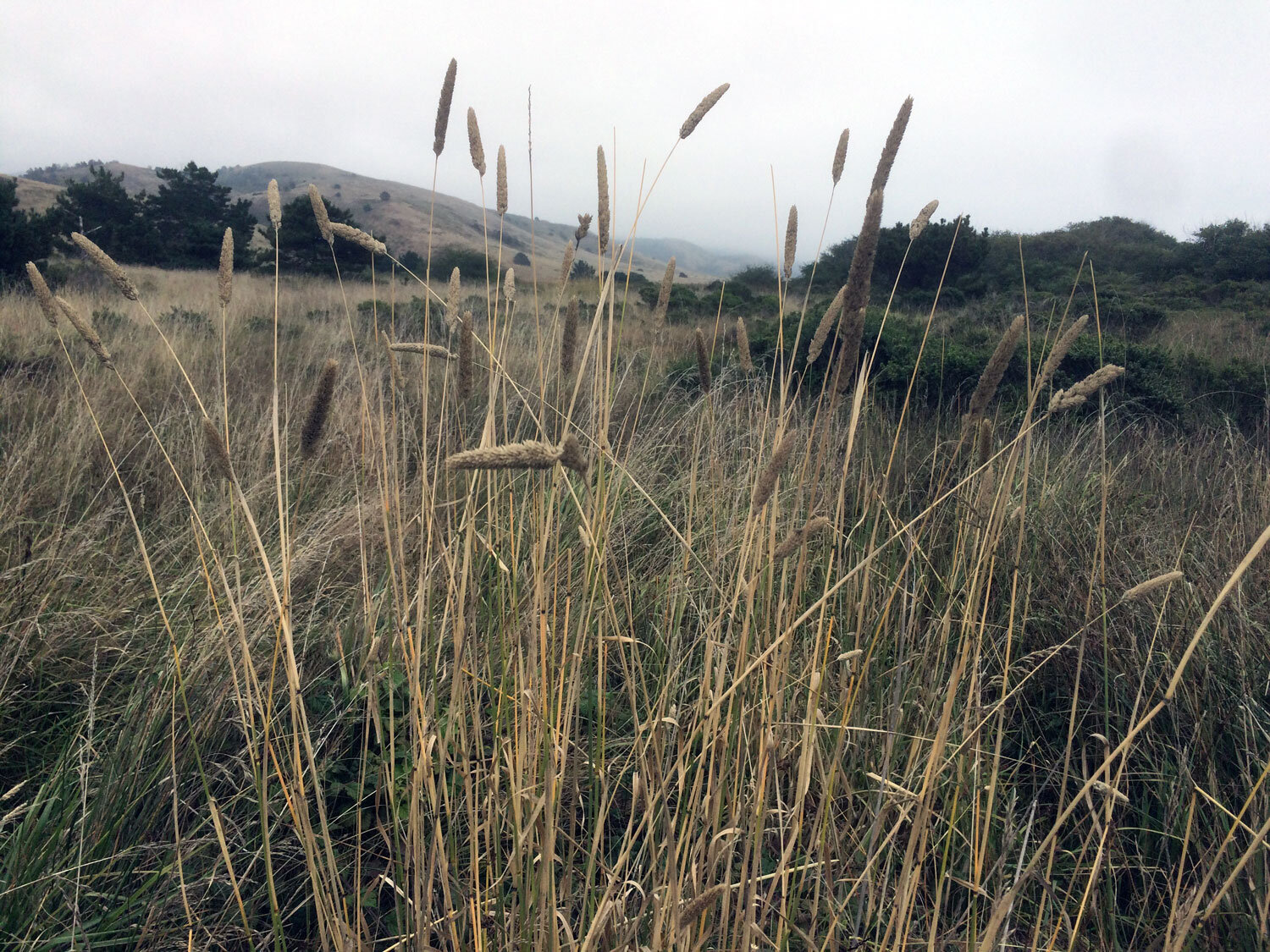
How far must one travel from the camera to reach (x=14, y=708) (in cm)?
159

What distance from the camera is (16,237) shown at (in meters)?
12.5

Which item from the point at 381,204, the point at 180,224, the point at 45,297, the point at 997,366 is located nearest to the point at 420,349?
the point at 45,297

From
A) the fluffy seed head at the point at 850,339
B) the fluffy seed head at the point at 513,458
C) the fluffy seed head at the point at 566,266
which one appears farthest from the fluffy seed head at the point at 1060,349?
the fluffy seed head at the point at 513,458

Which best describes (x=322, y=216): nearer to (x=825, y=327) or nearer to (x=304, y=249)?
(x=825, y=327)

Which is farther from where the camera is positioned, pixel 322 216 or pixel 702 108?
pixel 322 216

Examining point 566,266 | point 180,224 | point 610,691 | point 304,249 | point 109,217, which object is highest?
point 180,224

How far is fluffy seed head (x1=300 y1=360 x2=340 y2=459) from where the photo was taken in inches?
44.4

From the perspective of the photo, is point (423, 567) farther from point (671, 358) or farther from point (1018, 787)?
point (671, 358)

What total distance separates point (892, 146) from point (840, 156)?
5.9 inches

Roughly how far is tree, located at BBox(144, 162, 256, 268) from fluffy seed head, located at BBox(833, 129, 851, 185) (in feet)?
75.3

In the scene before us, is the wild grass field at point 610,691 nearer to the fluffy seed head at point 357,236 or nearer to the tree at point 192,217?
the fluffy seed head at point 357,236

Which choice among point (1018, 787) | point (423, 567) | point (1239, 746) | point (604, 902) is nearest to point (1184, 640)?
point (1239, 746)

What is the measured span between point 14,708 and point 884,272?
15630 millimetres

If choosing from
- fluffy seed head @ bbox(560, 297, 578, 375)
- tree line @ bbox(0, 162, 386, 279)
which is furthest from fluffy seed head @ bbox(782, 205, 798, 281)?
tree line @ bbox(0, 162, 386, 279)
